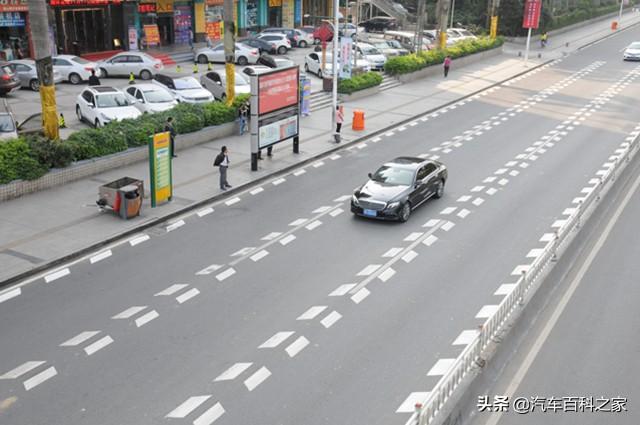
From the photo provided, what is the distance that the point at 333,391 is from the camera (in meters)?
11.6

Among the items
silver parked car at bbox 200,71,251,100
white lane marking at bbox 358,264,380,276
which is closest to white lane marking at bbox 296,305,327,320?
white lane marking at bbox 358,264,380,276

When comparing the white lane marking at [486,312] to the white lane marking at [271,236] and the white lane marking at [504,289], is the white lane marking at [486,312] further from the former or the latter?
the white lane marking at [271,236]

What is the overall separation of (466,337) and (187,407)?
5652 millimetres

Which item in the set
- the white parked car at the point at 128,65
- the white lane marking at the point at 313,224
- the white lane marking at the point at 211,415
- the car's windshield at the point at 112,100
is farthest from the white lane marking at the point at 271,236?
the white parked car at the point at 128,65

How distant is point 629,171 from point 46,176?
19924mm

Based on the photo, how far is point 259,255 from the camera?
58.0 ft

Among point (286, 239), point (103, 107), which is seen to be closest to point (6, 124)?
point (103, 107)

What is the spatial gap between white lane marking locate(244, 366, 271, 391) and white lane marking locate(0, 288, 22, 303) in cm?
664

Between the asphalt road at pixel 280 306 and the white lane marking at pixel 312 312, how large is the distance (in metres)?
0.04

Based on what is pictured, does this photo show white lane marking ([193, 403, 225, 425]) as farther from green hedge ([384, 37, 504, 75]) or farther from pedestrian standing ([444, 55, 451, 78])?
pedestrian standing ([444, 55, 451, 78])

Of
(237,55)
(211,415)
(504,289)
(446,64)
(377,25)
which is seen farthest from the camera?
(377,25)

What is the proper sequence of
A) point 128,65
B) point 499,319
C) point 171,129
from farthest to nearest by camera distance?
point 128,65
point 171,129
point 499,319

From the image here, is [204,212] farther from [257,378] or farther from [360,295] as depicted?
[257,378]

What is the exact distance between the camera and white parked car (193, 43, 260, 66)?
46656 mm
